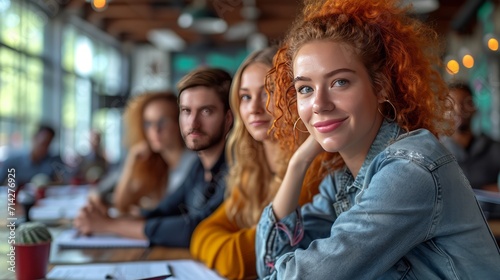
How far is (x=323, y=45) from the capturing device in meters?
0.86

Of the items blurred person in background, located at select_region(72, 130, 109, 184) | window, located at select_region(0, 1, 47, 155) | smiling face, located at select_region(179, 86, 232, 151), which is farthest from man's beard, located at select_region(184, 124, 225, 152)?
window, located at select_region(0, 1, 47, 155)

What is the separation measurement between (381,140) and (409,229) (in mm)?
179

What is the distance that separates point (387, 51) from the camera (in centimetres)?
88

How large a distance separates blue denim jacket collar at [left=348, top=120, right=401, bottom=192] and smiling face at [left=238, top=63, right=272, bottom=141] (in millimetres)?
249

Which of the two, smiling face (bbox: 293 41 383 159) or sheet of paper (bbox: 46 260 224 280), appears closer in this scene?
smiling face (bbox: 293 41 383 159)

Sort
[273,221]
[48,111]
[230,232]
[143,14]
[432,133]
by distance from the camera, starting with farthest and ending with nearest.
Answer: [143,14]
[48,111]
[230,232]
[273,221]
[432,133]

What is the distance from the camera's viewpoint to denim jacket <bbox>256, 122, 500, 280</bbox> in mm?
788

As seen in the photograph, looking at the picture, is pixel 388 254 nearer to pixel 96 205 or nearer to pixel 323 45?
pixel 323 45

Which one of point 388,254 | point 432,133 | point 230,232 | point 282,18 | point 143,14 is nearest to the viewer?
point 388,254

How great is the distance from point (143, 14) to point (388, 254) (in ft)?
25.9

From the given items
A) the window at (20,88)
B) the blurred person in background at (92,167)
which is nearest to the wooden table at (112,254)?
the blurred person in background at (92,167)

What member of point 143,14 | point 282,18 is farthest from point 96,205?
point 282,18

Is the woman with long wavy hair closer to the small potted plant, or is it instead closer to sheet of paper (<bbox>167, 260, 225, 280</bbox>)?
sheet of paper (<bbox>167, 260, 225, 280</bbox>)

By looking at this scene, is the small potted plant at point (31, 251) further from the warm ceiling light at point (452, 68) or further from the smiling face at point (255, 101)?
the warm ceiling light at point (452, 68)
